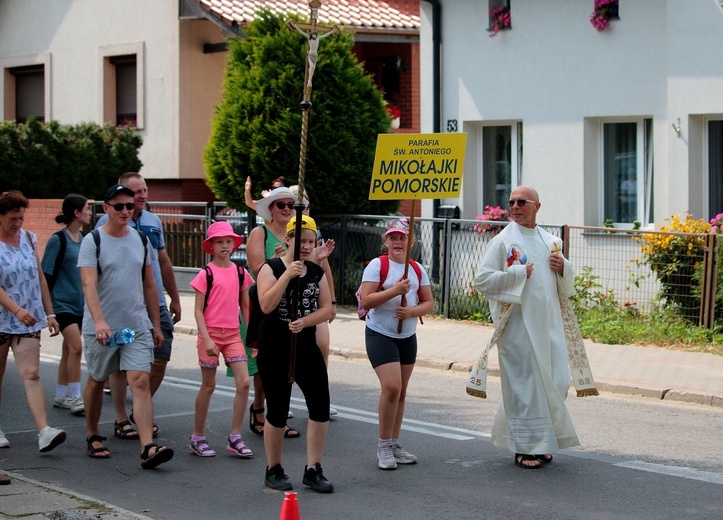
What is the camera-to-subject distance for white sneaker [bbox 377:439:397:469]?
7461mm

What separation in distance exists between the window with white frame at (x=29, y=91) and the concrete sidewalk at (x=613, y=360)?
14562 mm

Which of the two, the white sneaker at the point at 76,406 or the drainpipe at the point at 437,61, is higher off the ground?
the drainpipe at the point at 437,61

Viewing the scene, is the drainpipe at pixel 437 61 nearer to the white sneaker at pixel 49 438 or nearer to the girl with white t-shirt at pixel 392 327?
the girl with white t-shirt at pixel 392 327

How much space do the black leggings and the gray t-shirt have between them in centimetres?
127

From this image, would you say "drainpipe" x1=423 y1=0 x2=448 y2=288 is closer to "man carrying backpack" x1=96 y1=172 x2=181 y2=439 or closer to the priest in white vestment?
"man carrying backpack" x1=96 y1=172 x2=181 y2=439

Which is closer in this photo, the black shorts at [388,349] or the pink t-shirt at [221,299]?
the black shorts at [388,349]

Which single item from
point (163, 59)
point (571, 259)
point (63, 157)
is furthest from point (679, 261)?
point (163, 59)

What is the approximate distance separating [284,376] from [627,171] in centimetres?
1109

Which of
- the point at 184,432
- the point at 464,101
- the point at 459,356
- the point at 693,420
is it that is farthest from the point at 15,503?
the point at 464,101

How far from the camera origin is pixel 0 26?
93.7 feet

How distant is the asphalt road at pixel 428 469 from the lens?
654cm

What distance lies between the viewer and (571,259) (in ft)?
50.2

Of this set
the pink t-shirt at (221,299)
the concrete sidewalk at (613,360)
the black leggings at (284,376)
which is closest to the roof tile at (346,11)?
the concrete sidewalk at (613,360)

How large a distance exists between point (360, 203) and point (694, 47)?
5329 mm
